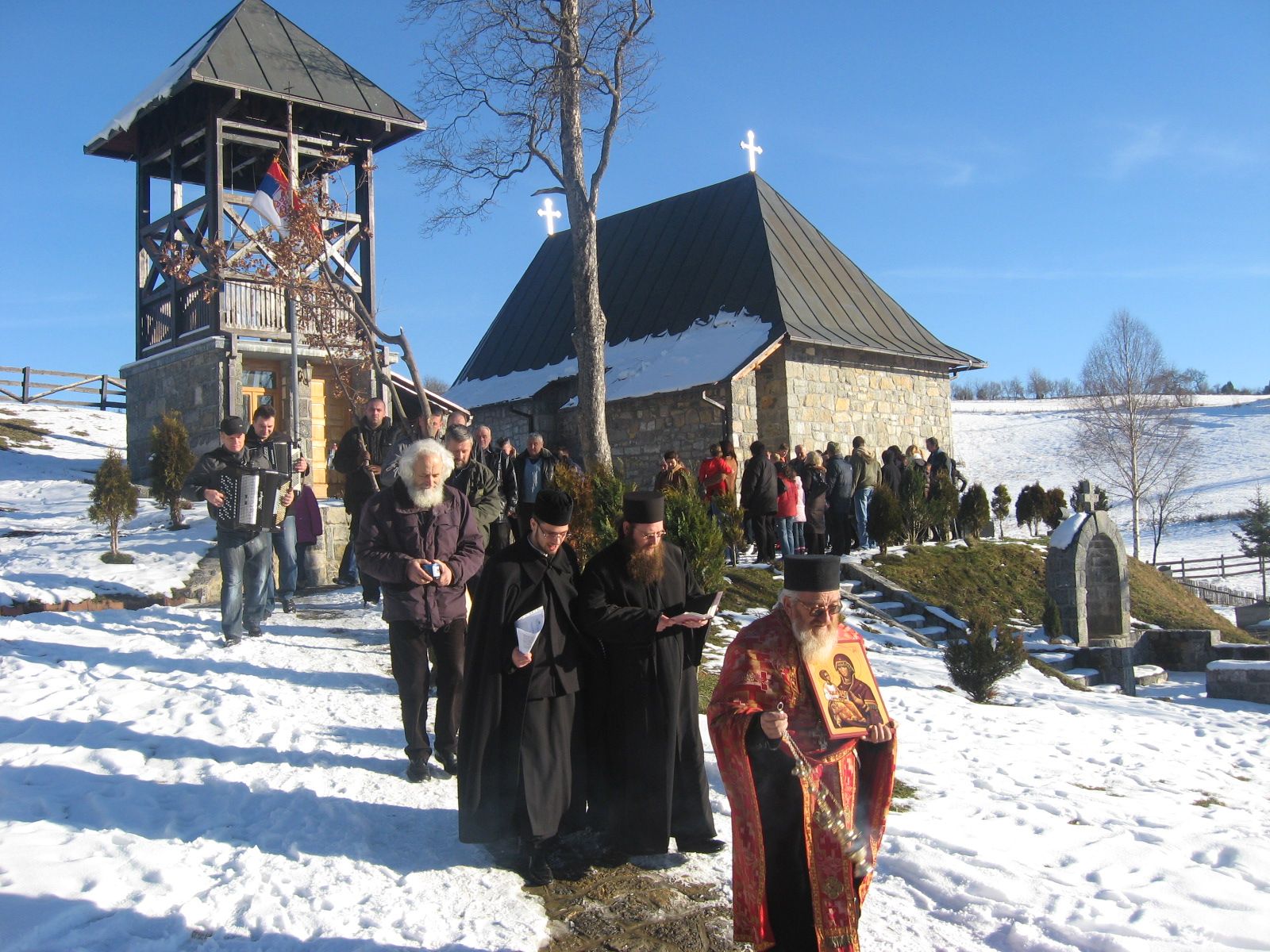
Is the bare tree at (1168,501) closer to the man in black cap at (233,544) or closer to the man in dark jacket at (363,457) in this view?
the man in dark jacket at (363,457)

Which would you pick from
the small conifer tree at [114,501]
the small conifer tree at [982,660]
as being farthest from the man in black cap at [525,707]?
the small conifer tree at [114,501]

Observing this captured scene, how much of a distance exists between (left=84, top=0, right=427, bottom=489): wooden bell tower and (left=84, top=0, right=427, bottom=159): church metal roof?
3 cm

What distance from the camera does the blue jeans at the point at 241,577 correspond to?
7.70 metres

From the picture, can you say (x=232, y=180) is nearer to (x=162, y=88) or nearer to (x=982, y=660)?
(x=162, y=88)

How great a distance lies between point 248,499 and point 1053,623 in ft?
37.0

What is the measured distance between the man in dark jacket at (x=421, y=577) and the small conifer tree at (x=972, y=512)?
13365 mm

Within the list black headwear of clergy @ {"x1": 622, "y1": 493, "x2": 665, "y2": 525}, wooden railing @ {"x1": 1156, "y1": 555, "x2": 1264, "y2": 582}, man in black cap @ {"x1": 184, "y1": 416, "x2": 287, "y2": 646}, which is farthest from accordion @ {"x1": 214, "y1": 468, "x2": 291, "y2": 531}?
wooden railing @ {"x1": 1156, "y1": 555, "x2": 1264, "y2": 582}

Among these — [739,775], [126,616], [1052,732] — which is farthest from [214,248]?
[739,775]

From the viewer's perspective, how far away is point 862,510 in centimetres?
1577

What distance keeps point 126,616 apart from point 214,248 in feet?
23.7

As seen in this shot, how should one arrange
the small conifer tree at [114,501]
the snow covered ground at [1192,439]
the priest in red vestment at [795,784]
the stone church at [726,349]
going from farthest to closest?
1. the snow covered ground at [1192,439]
2. the stone church at [726,349]
3. the small conifer tree at [114,501]
4. the priest in red vestment at [795,784]

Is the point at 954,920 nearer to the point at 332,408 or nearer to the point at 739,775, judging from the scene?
the point at 739,775

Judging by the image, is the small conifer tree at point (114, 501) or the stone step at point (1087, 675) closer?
the small conifer tree at point (114, 501)

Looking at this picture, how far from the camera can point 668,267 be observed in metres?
22.4
